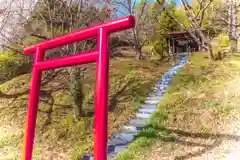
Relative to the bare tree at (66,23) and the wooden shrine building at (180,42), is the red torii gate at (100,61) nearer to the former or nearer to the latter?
A: the bare tree at (66,23)

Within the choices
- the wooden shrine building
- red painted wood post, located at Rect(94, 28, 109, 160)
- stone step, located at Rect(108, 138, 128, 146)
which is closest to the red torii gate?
red painted wood post, located at Rect(94, 28, 109, 160)

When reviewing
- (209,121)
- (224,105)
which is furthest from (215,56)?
(209,121)

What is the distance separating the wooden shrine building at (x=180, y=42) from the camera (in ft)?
57.0

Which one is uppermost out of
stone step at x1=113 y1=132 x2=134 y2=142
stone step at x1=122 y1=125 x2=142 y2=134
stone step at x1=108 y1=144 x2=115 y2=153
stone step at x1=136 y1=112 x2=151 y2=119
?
stone step at x1=136 y1=112 x2=151 y2=119

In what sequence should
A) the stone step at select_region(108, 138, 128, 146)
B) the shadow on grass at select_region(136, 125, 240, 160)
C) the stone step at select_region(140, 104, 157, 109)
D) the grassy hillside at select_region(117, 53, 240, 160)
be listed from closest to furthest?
the shadow on grass at select_region(136, 125, 240, 160), the grassy hillside at select_region(117, 53, 240, 160), the stone step at select_region(108, 138, 128, 146), the stone step at select_region(140, 104, 157, 109)

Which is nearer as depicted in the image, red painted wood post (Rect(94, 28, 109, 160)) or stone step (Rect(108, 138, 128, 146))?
red painted wood post (Rect(94, 28, 109, 160))

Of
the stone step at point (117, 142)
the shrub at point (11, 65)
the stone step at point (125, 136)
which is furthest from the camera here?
the shrub at point (11, 65)

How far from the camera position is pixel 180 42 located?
18.1 meters

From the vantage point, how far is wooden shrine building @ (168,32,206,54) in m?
17.4

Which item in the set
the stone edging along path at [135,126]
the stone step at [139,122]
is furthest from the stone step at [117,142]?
the stone step at [139,122]

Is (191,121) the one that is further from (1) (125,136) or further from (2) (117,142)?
(2) (117,142)

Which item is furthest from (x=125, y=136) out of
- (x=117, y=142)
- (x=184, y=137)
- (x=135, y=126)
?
(x=184, y=137)

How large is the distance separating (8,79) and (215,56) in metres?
10.5

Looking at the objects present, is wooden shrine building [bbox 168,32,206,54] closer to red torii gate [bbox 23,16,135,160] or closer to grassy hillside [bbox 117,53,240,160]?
grassy hillside [bbox 117,53,240,160]
